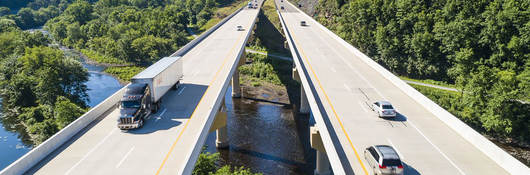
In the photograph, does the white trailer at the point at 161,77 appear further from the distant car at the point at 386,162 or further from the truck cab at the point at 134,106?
the distant car at the point at 386,162

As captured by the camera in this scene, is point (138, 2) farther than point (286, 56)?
Yes

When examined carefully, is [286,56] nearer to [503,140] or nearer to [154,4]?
[503,140]

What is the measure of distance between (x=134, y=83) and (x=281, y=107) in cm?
3815

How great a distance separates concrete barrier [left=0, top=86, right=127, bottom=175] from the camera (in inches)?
849

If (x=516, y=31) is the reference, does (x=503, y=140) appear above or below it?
below

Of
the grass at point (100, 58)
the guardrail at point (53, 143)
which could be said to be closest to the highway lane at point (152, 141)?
the guardrail at point (53, 143)

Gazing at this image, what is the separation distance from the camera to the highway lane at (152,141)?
22.8 m

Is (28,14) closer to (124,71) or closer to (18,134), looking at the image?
(124,71)

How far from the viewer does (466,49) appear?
61.3m

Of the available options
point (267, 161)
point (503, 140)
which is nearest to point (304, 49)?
point (267, 161)

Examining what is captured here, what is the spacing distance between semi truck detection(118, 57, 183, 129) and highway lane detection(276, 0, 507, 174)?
52.0 feet

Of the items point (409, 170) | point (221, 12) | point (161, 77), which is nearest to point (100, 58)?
point (221, 12)

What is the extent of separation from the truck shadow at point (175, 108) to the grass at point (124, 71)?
53438mm

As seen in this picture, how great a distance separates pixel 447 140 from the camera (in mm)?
27328
